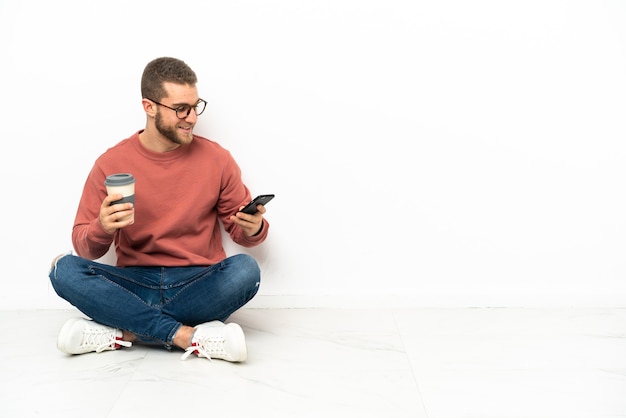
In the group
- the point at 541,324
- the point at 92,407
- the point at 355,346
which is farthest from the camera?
the point at 541,324

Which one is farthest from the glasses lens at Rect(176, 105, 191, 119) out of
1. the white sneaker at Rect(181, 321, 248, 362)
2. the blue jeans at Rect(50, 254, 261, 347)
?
the white sneaker at Rect(181, 321, 248, 362)

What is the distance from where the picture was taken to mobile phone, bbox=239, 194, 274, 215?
7.61 ft

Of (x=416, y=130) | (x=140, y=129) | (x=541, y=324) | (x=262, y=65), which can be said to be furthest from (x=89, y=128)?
(x=541, y=324)

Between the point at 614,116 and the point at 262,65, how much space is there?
48.3 inches

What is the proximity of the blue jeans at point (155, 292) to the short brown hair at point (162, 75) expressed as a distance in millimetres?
564

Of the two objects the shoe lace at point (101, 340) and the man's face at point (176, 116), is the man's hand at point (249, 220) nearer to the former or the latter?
the man's face at point (176, 116)

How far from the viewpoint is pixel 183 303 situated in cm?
245

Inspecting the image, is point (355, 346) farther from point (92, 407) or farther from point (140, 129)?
point (140, 129)

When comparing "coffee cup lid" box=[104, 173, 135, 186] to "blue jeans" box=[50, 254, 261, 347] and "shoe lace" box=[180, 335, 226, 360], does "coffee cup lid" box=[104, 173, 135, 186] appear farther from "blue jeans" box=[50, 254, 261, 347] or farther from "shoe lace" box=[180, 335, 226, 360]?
"shoe lace" box=[180, 335, 226, 360]

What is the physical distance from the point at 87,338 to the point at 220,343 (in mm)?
418

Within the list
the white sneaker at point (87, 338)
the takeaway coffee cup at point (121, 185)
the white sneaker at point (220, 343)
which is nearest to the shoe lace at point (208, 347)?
the white sneaker at point (220, 343)

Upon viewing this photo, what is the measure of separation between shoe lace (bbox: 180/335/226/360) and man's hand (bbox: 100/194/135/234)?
0.42 metres

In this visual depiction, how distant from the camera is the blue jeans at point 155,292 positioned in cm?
236

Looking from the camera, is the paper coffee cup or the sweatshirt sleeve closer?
the paper coffee cup
